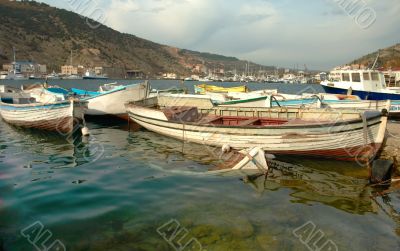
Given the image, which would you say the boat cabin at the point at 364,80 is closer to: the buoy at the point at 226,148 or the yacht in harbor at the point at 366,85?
the yacht in harbor at the point at 366,85

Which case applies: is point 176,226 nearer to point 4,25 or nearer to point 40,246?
point 40,246

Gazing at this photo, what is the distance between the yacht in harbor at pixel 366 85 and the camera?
81.0 feet

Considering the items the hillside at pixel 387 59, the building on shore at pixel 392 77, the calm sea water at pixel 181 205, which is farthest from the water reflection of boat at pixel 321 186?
the hillside at pixel 387 59

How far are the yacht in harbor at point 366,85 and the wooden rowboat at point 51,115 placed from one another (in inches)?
854

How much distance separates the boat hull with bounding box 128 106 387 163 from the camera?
1202 centimetres

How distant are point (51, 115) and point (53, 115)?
147 mm

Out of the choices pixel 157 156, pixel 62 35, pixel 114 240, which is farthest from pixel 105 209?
pixel 62 35

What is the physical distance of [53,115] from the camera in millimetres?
17703

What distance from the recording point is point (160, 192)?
9.52 meters

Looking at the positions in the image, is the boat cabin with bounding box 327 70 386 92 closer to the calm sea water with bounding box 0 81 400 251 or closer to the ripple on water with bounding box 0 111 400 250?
the calm sea water with bounding box 0 81 400 251

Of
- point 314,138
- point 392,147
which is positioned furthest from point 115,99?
point 392,147

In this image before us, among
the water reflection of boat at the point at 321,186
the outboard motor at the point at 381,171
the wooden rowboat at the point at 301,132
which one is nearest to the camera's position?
the water reflection of boat at the point at 321,186

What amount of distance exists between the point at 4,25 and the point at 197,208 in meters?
178

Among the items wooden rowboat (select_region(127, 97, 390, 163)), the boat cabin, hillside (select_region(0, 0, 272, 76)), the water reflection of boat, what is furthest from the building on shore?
hillside (select_region(0, 0, 272, 76))
